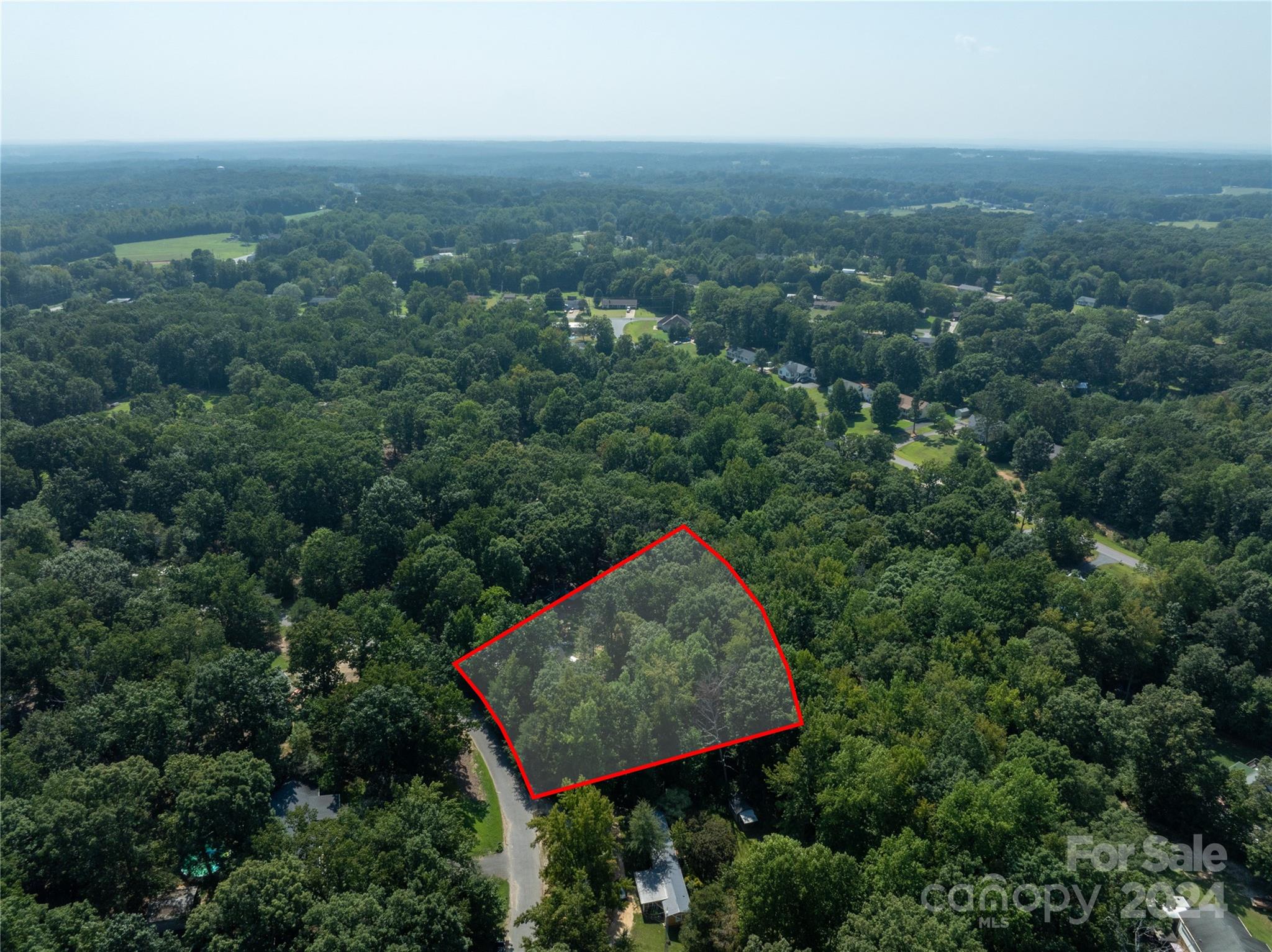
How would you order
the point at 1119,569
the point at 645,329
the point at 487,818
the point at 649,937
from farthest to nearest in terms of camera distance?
the point at 645,329, the point at 1119,569, the point at 487,818, the point at 649,937

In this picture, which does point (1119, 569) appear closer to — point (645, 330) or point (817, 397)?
point (817, 397)

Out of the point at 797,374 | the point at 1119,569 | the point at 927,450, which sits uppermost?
the point at 797,374

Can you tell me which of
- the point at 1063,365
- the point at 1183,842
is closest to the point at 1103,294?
the point at 1063,365

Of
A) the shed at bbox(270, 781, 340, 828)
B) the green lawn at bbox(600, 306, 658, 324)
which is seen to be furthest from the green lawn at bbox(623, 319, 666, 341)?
the shed at bbox(270, 781, 340, 828)

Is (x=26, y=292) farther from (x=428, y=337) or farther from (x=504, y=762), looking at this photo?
(x=504, y=762)

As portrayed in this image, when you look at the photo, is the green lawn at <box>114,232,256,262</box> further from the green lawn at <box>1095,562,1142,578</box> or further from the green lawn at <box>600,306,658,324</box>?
the green lawn at <box>1095,562,1142,578</box>

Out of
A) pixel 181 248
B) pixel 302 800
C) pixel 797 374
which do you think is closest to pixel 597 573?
pixel 302 800
